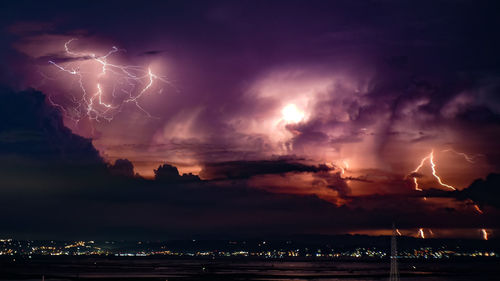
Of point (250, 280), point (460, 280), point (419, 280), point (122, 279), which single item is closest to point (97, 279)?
point (122, 279)

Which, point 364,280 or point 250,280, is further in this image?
point 364,280

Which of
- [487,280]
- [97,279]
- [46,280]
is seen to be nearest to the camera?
[46,280]

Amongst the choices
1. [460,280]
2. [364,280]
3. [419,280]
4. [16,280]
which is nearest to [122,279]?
[16,280]

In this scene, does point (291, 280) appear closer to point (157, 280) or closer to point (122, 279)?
point (157, 280)

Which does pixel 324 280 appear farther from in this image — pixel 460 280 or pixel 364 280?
pixel 460 280

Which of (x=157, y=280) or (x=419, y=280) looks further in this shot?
(x=419, y=280)

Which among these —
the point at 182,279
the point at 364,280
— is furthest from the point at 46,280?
the point at 364,280

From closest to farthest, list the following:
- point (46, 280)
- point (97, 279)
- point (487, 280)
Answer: point (46, 280), point (97, 279), point (487, 280)

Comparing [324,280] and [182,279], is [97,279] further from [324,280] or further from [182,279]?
[324,280]
